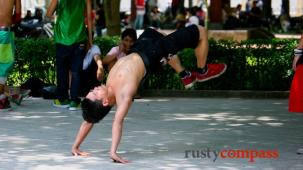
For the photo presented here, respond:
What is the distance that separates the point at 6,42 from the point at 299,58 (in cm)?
457

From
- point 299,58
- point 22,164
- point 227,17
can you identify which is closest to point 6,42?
point 22,164

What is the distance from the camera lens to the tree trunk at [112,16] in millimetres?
16750

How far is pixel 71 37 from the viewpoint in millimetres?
11680

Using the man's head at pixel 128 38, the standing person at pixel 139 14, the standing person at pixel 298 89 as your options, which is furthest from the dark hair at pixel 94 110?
the standing person at pixel 139 14

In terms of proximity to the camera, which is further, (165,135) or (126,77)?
(165,135)

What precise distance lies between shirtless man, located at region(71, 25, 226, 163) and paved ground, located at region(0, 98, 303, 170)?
14.1 inches

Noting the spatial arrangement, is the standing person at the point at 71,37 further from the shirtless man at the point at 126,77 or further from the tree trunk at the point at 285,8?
the tree trunk at the point at 285,8

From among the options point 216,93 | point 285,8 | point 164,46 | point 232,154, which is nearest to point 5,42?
point 216,93

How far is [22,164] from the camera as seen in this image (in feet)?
26.0

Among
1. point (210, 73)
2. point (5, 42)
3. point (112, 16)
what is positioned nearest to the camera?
point (210, 73)

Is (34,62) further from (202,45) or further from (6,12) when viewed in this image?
(202,45)

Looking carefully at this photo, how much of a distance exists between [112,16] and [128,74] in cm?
904

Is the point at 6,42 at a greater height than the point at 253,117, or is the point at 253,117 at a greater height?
the point at 6,42

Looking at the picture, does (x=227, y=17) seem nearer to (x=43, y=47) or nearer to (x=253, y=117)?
(x=43, y=47)
